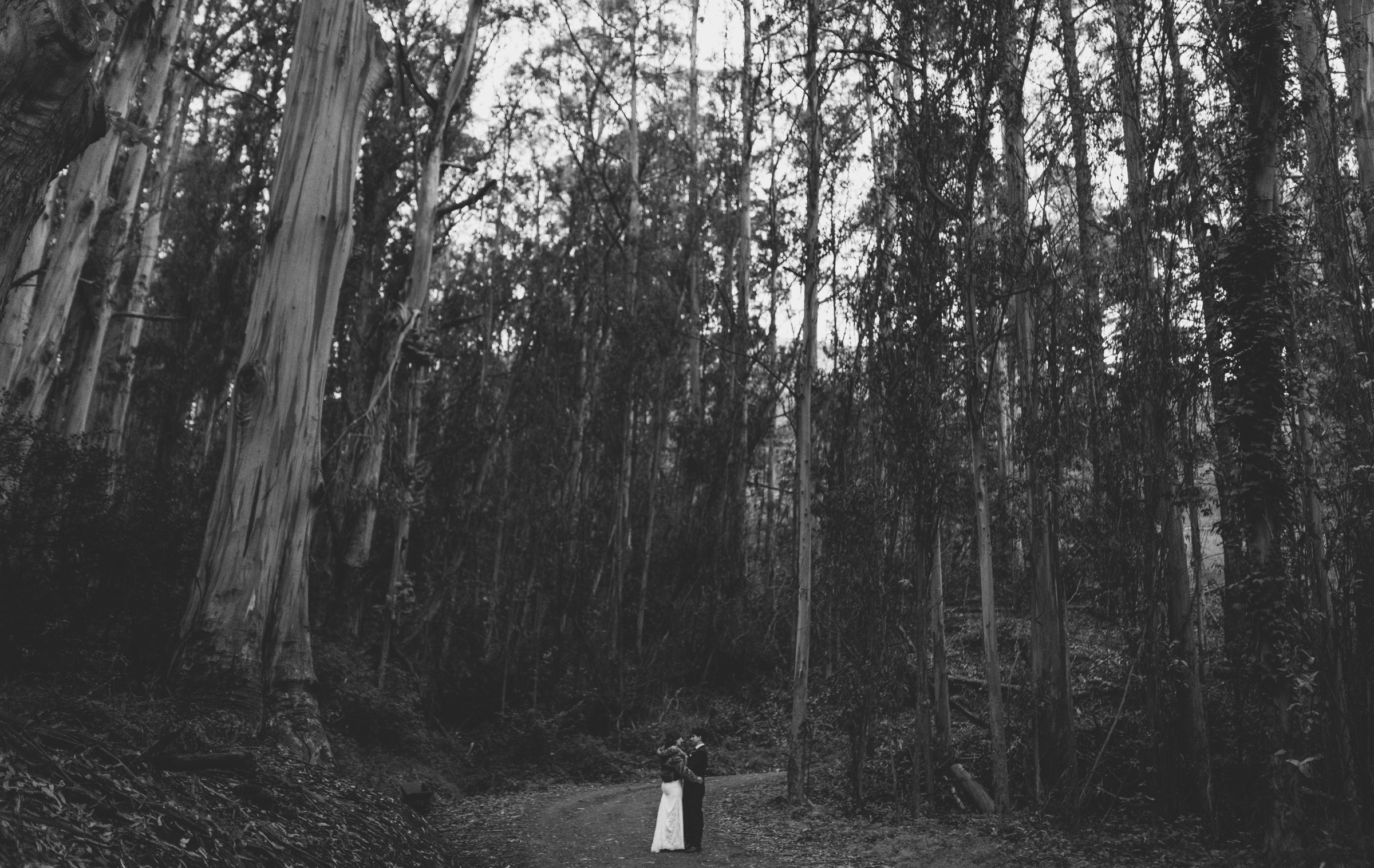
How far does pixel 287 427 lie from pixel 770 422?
17.7 m

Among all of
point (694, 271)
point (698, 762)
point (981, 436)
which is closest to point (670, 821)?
point (698, 762)

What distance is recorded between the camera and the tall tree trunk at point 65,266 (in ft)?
33.9

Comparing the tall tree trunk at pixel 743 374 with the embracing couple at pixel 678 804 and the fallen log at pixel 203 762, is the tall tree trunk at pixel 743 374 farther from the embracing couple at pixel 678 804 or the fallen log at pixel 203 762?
the fallen log at pixel 203 762

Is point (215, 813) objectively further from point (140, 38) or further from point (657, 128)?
point (657, 128)

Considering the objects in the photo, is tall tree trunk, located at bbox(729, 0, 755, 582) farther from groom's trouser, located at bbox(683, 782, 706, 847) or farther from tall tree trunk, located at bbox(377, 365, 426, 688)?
groom's trouser, located at bbox(683, 782, 706, 847)

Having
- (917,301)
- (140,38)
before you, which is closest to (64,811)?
(917,301)

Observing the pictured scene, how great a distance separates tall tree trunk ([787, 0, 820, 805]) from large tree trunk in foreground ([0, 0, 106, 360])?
1034cm

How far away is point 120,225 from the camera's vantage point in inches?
559

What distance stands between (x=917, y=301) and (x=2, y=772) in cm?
1040

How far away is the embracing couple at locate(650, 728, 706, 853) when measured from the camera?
9.47m

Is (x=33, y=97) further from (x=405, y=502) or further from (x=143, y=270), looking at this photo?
(x=143, y=270)

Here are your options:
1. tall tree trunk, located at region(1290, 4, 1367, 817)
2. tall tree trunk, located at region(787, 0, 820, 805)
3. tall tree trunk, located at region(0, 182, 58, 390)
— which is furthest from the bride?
tall tree trunk, located at region(0, 182, 58, 390)

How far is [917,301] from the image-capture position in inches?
460

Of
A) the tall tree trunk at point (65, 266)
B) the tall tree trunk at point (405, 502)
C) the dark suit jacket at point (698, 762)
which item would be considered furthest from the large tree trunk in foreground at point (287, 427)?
the tall tree trunk at point (405, 502)
